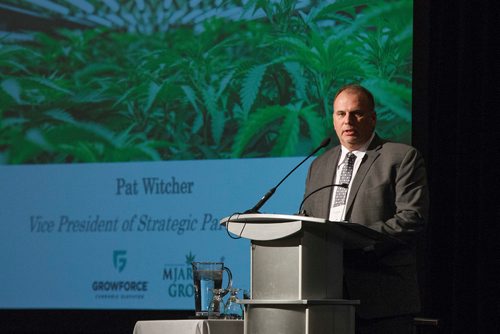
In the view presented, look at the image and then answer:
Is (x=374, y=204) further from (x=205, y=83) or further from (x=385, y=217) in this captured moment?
(x=205, y=83)

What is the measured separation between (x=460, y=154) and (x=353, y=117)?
4.24ft

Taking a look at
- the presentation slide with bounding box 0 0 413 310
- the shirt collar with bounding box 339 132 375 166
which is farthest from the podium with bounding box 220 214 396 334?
the presentation slide with bounding box 0 0 413 310

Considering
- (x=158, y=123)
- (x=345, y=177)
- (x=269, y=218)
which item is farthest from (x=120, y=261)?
(x=269, y=218)

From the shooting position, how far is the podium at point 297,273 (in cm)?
241

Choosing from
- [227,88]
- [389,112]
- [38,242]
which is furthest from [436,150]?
[38,242]

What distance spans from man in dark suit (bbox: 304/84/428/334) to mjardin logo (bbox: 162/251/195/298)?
4.47ft

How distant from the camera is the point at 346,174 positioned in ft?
10.1

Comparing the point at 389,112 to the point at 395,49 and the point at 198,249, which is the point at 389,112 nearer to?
the point at 395,49

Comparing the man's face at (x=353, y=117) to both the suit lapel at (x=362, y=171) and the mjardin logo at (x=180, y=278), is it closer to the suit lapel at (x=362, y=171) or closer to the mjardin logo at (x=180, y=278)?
the suit lapel at (x=362, y=171)

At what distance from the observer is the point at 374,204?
115 inches

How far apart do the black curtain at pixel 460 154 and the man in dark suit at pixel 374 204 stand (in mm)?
1177

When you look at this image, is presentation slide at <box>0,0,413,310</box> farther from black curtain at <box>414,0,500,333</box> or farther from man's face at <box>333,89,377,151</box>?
man's face at <box>333,89,377,151</box>

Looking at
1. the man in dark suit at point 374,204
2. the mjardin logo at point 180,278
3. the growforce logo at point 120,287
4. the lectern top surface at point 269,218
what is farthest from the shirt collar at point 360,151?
the growforce logo at point 120,287

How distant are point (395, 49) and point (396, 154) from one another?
4.51 feet
